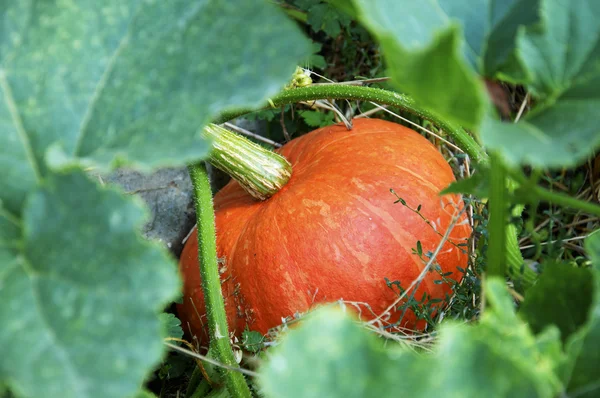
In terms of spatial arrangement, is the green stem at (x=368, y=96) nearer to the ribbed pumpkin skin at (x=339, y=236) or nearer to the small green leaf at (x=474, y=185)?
the ribbed pumpkin skin at (x=339, y=236)

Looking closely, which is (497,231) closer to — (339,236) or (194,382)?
(339,236)

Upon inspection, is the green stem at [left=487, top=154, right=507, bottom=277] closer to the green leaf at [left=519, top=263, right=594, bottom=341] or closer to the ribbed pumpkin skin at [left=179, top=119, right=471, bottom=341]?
the green leaf at [left=519, top=263, right=594, bottom=341]

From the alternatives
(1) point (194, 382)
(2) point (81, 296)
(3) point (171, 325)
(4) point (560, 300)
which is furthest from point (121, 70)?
(1) point (194, 382)

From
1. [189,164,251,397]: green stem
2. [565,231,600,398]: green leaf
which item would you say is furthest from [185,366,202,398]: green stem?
[565,231,600,398]: green leaf

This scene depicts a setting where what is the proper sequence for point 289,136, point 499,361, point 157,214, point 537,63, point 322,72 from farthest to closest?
point 322,72, point 289,136, point 157,214, point 537,63, point 499,361

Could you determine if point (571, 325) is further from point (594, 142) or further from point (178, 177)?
point (178, 177)

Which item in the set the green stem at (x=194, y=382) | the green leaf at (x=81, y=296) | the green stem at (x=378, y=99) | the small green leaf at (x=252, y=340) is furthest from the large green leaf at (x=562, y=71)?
the green stem at (x=194, y=382)

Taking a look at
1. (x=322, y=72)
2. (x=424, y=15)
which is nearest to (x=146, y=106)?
(x=424, y=15)
